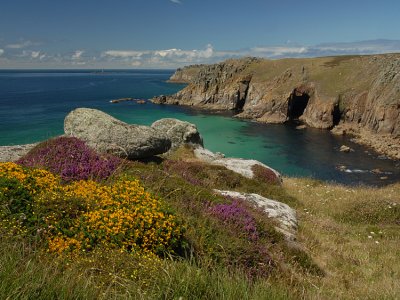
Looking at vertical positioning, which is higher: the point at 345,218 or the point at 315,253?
the point at 315,253

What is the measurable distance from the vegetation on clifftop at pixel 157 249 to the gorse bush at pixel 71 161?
32 centimetres

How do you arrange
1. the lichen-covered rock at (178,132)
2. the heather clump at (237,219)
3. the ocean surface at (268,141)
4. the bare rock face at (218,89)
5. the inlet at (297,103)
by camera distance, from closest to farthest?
the heather clump at (237,219) → the lichen-covered rock at (178,132) → the ocean surface at (268,141) → the inlet at (297,103) → the bare rock face at (218,89)

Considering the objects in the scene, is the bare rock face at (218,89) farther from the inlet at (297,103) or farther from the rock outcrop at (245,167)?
the rock outcrop at (245,167)

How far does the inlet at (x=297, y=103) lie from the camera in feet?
373

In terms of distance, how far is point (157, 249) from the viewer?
25.2ft

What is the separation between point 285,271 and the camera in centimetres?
943

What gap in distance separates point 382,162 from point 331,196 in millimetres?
46330

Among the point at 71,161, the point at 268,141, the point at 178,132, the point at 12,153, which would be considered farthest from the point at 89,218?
the point at 268,141

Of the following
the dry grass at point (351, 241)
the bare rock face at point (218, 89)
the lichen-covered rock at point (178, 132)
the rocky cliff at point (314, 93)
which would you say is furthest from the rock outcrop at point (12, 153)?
the bare rock face at point (218, 89)

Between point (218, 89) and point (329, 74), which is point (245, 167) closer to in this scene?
point (329, 74)

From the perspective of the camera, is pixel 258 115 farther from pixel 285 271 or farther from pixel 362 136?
pixel 285 271

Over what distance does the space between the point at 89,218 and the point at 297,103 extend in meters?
114

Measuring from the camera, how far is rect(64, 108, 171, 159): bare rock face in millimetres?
18359

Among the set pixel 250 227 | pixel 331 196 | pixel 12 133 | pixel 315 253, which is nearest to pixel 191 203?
pixel 250 227
